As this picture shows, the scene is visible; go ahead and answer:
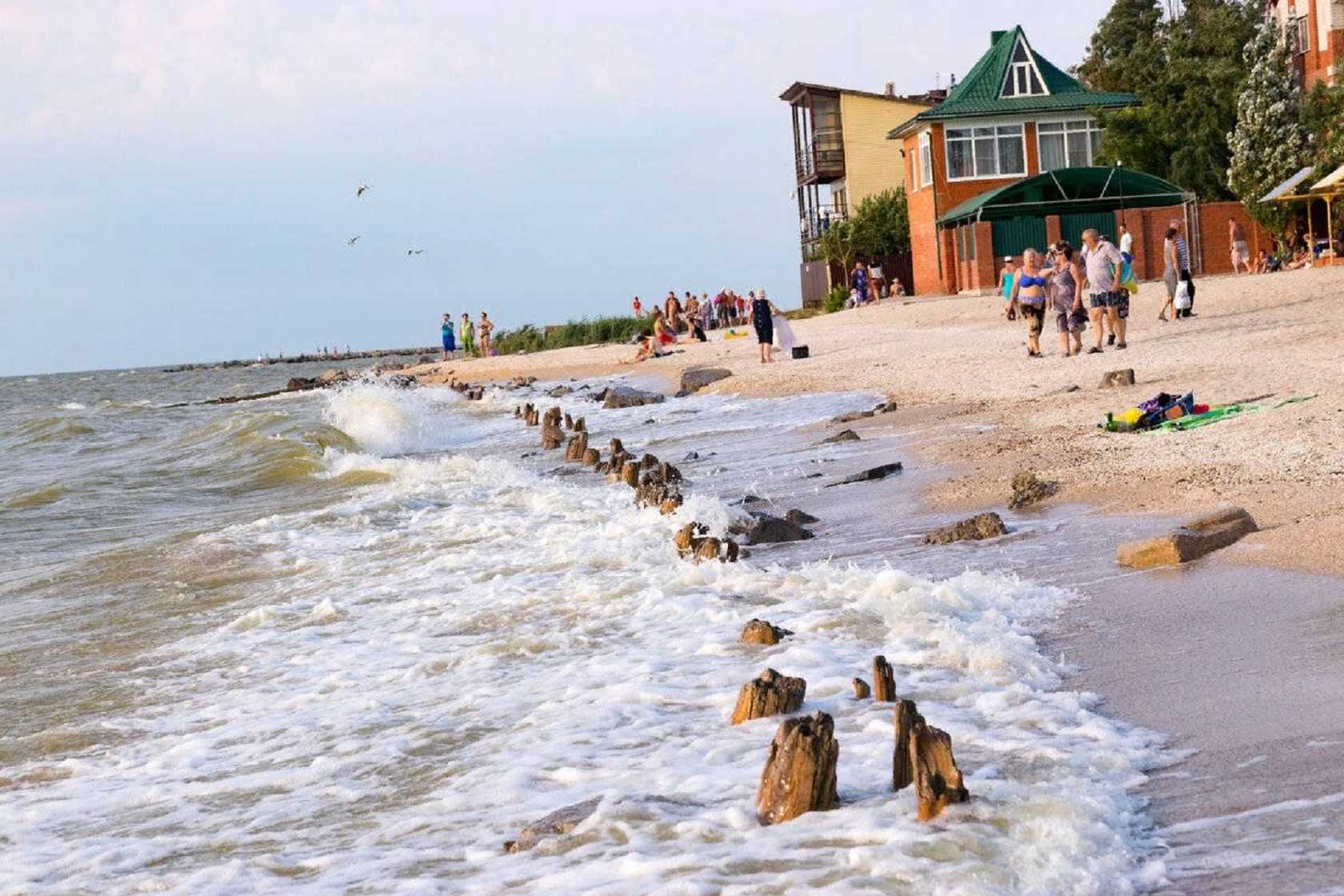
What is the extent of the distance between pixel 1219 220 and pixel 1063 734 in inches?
1710

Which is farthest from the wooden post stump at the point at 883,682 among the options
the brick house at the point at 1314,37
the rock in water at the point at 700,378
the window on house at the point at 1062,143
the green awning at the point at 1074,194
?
the window on house at the point at 1062,143

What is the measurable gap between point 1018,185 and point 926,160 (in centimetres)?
800

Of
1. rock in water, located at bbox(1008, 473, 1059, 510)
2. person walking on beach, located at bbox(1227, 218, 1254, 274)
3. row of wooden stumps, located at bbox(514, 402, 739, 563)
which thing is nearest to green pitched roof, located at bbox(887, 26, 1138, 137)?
person walking on beach, located at bbox(1227, 218, 1254, 274)

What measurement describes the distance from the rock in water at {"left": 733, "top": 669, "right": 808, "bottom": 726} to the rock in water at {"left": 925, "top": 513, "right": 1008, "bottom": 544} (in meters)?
3.52

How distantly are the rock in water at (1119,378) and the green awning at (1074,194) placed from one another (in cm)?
2892

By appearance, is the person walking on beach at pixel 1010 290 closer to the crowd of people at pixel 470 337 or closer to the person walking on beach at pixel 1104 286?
the person walking on beach at pixel 1104 286

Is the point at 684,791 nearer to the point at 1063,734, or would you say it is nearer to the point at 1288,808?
the point at 1063,734

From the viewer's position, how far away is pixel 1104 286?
20.8 metres

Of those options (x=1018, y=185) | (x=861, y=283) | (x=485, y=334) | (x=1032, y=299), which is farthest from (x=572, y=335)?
(x=1032, y=299)

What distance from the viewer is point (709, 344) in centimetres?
4491

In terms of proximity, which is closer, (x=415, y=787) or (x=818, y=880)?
(x=818, y=880)

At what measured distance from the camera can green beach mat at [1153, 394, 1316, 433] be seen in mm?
12273

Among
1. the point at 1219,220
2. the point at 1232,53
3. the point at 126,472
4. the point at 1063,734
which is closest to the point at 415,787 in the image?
the point at 1063,734

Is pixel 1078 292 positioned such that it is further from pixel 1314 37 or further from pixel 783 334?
pixel 1314 37
